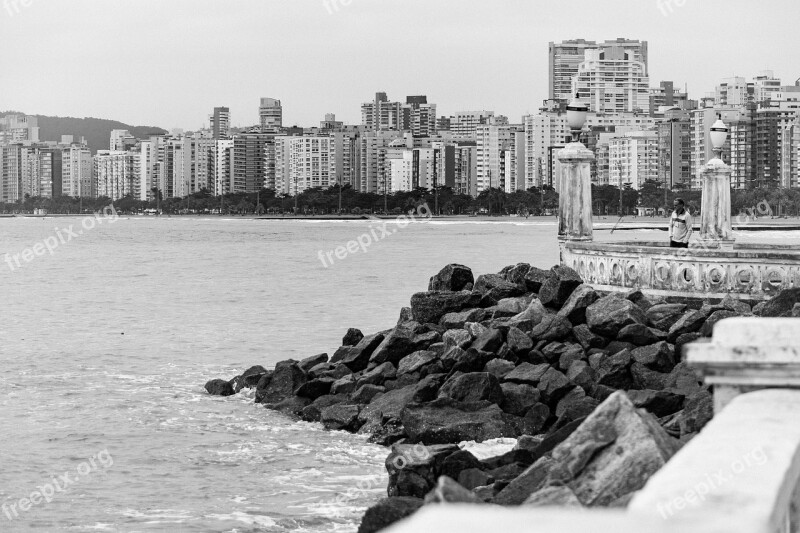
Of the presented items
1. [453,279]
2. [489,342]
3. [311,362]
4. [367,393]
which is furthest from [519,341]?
[453,279]

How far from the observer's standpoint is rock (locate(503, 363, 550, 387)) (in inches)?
606

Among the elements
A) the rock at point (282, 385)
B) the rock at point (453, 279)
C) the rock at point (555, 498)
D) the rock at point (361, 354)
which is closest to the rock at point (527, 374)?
the rock at point (361, 354)

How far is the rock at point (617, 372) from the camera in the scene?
15.0 meters

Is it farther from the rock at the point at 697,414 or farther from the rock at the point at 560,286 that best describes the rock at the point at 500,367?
the rock at the point at 697,414

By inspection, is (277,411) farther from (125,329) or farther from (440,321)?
(125,329)

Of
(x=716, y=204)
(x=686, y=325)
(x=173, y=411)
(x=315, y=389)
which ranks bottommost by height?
(x=173, y=411)

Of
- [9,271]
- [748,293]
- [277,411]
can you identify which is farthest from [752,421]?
[9,271]

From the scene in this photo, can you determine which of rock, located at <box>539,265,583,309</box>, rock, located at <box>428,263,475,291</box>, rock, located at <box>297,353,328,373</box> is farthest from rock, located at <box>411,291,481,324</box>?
rock, located at <box>539,265,583,309</box>

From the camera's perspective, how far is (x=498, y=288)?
844 inches

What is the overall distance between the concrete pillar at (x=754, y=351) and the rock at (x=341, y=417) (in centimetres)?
1259

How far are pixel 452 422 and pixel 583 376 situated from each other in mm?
1739

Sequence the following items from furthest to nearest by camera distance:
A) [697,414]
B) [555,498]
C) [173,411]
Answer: [173,411] < [697,414] < [555,498]

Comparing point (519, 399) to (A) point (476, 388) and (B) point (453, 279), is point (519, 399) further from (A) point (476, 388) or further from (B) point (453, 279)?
(B) point (453, 279)

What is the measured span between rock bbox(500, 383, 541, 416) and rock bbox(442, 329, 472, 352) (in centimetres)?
Result: 204
